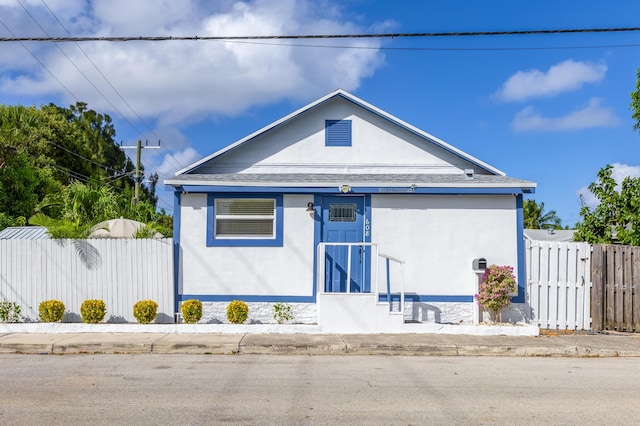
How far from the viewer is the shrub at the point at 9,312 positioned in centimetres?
1127

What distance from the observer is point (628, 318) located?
11320 mm

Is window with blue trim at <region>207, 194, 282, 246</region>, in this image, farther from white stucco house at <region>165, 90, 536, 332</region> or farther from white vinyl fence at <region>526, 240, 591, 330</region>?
white vinyl fence at <region>526, 240, 591, 330</region>

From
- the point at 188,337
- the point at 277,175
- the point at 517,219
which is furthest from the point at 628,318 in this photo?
the point at 188,337

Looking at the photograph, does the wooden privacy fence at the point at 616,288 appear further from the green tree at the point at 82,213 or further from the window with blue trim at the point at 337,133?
the green tree at the point at 82,213

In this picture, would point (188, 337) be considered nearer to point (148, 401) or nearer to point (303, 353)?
point (303, 353)

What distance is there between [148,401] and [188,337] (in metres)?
4.10

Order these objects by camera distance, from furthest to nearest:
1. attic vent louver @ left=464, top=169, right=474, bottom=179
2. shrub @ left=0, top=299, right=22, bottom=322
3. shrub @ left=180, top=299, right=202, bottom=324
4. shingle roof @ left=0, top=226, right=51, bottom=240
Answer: shingle roof @ left=0, top=226, right=51, bottom=240 → attic vent louver @ left=464, top=169, right=474, bottom=179 → shrub @ left=0, top=299, right=22, bottom=322 → shrub @ left=180, top=299, right=202, bottom=324

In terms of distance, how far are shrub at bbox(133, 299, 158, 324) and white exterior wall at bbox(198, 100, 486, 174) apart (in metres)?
3.46

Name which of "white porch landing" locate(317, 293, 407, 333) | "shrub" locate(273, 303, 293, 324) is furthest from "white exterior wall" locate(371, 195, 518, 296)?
"shrub" locate(273, 303, 293, 324)

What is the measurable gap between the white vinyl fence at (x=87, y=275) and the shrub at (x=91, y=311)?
21.1 inches

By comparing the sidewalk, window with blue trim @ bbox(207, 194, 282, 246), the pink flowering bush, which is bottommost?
the sidewalk

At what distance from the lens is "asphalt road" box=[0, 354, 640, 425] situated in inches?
222

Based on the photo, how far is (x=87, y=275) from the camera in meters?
11.5

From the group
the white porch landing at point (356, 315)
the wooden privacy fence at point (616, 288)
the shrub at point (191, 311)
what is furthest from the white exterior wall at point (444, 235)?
the shrub at point (191, 311)
